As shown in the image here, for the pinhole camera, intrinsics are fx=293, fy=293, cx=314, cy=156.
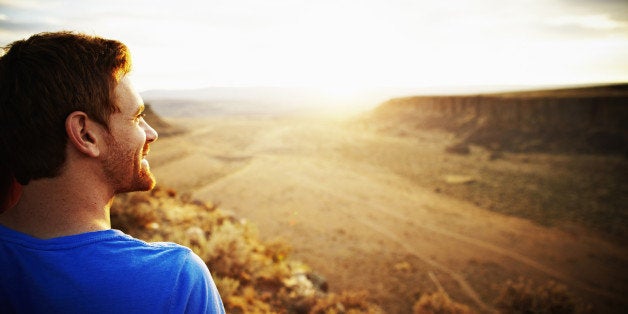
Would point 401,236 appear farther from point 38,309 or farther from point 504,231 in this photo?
point 38,309

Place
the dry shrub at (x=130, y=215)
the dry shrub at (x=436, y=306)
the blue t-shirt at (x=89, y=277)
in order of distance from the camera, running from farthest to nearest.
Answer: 1. the dry shrub at (x=436, y=306)
2. the dry shrub at (x=130, y=215)
3. the blue t-shirt at (x=89, y=277)

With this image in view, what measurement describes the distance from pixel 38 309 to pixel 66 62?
0.78 m

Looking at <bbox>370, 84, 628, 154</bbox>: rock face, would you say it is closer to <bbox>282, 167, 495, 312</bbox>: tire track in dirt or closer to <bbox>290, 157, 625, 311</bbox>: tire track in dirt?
<bbox>290, 157, 625, 311</bbox>: tire track in dirt

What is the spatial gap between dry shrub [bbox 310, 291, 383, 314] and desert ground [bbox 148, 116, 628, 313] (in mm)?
686

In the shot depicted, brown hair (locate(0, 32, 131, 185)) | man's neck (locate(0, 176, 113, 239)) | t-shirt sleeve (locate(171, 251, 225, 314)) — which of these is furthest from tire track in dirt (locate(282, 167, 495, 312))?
brown hair (locate(0, 32, 131, 185))

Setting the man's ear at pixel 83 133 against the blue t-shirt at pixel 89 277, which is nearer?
the blue t-shirt at pixel 89 277

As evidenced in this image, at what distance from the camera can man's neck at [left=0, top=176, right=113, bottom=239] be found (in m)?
0.95

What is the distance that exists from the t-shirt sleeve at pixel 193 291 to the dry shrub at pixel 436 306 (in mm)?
6438

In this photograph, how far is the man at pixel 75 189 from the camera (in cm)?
83

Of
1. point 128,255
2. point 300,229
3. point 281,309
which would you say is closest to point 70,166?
point 128,255

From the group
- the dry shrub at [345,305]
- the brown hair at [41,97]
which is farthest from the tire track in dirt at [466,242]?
the brown hair at [41,97]

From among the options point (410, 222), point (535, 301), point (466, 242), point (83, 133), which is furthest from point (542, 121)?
point (83, 133)

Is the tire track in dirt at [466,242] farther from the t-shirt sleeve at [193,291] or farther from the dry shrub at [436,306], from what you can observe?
the t-shirt sleeve at [193,291]

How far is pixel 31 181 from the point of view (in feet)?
3.33
